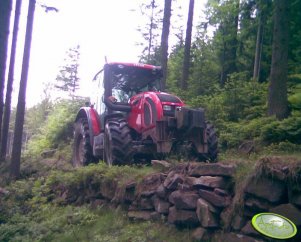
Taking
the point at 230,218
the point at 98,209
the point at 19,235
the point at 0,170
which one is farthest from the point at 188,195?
the point at 0,170

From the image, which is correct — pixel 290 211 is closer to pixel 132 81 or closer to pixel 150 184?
pixel 150 184

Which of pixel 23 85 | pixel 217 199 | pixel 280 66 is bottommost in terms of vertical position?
pixel 217 199

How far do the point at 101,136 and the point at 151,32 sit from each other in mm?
21003

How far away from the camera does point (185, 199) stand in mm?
6617

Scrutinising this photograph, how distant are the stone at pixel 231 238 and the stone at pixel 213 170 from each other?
93 cm

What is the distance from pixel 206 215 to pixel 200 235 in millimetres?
316

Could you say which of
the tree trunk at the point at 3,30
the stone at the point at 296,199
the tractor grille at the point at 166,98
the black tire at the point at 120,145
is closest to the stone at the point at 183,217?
the stone at the point at 296,199

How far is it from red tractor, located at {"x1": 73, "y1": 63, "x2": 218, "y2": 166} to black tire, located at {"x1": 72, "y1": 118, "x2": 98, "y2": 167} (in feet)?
0.09

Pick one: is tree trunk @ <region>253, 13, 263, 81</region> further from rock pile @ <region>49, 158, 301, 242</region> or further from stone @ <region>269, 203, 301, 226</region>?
stone @ <region>269, 203, 301, 226</region>

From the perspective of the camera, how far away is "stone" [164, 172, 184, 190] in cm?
703

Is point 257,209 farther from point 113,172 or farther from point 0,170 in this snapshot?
point 0,170

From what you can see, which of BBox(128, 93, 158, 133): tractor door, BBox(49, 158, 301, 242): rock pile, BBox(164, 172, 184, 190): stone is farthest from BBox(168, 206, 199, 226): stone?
BBox(128, 93, 158, 133): tractor door

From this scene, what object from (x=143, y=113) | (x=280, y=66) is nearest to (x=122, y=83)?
(x=143, y=113)

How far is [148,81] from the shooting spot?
11445mm
